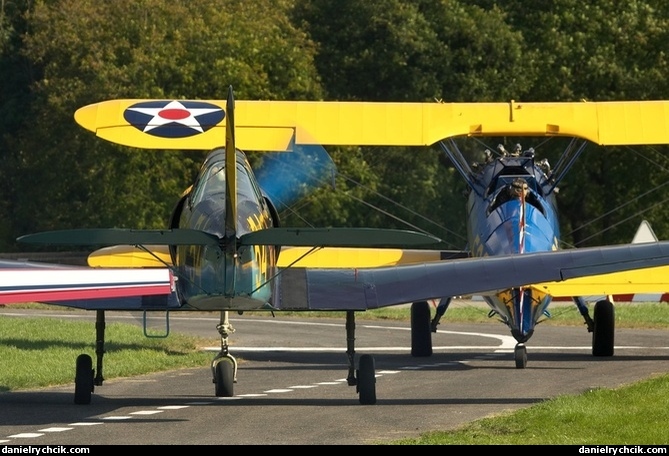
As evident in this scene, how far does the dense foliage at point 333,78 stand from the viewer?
41.6m

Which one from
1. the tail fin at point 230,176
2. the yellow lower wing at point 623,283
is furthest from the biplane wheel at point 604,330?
the tail fin at point 230,176

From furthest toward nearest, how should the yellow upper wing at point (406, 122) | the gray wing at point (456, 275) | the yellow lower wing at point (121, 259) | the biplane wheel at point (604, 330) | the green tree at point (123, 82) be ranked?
1. the green tree at point (123, 82)
2. the yellow upper wing at point (406, 122)
3. the biplane wheel at point (604, 330)
4. the yellow lower wing at point (121, 259)
5. the gray wing at point (456, 275)

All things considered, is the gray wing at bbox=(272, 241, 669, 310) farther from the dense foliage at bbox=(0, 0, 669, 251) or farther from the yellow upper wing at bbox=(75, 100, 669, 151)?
the dense foliage at bbox=(0, 0, 669, 251)

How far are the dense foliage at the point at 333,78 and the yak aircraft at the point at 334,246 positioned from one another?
17.4m

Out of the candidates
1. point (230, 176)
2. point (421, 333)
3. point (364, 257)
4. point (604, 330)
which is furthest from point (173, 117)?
point (230, 176)

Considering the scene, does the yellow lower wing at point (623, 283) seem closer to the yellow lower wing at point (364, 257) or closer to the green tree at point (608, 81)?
the yellow lower wing at point (364, 257)

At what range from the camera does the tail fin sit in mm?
13070

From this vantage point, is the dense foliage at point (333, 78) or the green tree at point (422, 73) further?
the green tree at point (422, 73)

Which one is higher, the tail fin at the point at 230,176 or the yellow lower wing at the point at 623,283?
the tail fin at the point at 230,176

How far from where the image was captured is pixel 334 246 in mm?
16109

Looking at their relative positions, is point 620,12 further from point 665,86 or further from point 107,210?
point 107,210

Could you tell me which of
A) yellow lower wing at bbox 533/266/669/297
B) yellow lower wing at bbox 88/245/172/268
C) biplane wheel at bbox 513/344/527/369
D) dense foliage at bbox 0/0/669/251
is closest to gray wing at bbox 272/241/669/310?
biplane wheel at bbox 513/344/527/369

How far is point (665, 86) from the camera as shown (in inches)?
1634
